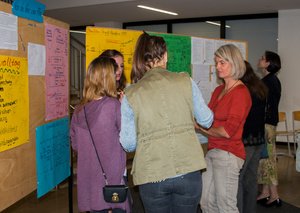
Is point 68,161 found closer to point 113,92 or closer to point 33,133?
point 33,133

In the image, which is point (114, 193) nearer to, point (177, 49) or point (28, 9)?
point (28, 9)

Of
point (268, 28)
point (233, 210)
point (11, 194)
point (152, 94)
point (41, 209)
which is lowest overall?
point (41, 209)

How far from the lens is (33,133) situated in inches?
81.9

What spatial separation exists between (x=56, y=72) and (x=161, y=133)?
1079 mm

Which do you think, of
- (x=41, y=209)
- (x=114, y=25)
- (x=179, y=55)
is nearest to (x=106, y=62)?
(x=179, y=55)

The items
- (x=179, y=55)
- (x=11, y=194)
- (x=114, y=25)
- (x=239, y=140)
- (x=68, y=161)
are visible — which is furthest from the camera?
(x=114, y=25)

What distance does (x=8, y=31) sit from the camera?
177 cm

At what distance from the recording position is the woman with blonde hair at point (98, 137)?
1884 mm

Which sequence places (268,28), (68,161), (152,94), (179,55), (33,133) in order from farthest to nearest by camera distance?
(268,28) → (179,55) → (68,161) → (33,133) → (152,94)

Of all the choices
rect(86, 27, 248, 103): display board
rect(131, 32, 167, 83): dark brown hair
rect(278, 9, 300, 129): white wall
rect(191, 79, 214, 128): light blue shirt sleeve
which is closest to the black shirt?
rect(86, 27, 248, 103): display board

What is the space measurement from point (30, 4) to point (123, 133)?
0.94m

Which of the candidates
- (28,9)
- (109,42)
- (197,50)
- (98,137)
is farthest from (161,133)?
(197,50)

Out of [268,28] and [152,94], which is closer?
[152,94]

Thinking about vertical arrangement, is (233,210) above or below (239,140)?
below
